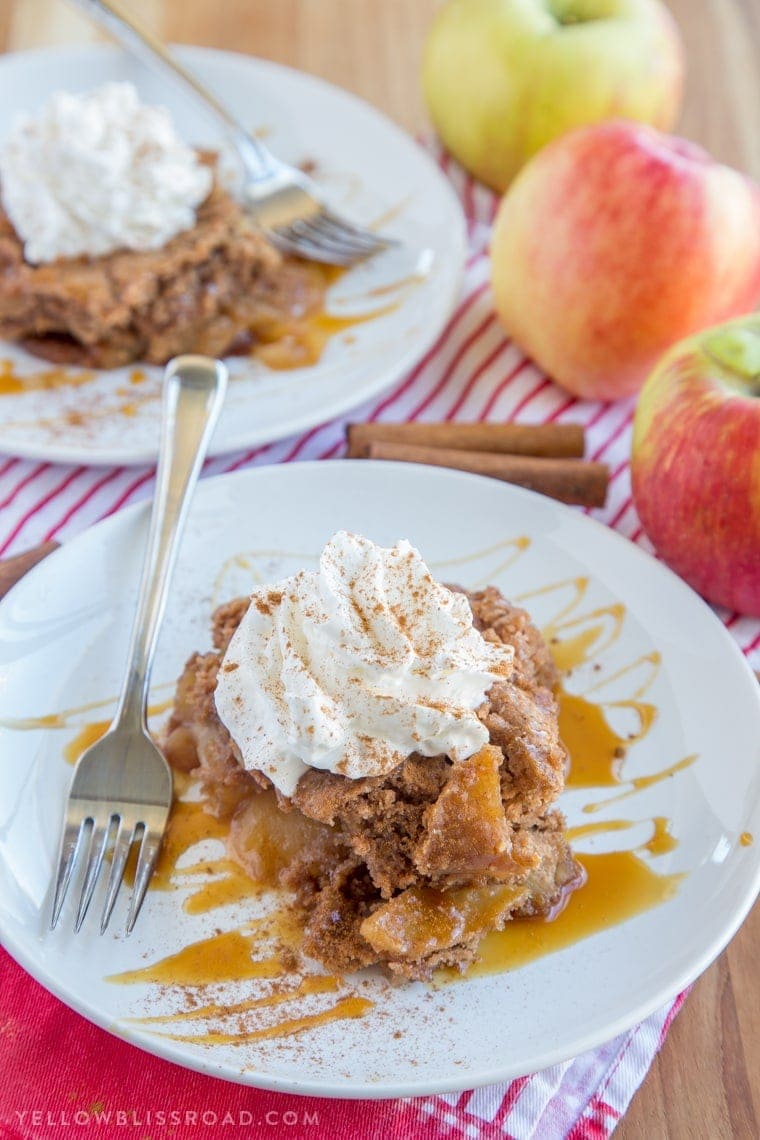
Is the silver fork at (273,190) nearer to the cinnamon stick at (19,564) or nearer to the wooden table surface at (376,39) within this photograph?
the wooden table surface at (376,39)

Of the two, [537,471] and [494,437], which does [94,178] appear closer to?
[494,437]

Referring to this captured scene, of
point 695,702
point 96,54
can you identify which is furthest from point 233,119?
point 695,702

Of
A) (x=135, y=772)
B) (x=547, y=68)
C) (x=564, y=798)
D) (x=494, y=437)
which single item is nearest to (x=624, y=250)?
(x=494, y=437)

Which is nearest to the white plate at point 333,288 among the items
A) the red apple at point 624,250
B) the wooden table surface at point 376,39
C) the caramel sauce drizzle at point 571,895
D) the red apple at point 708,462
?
the red apple at point 624,250

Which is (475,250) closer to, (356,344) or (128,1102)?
(356,344)

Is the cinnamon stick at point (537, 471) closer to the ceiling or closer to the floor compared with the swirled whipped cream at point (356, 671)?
closer to the floor

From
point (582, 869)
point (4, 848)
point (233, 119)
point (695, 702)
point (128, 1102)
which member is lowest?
point (128, 1102)
